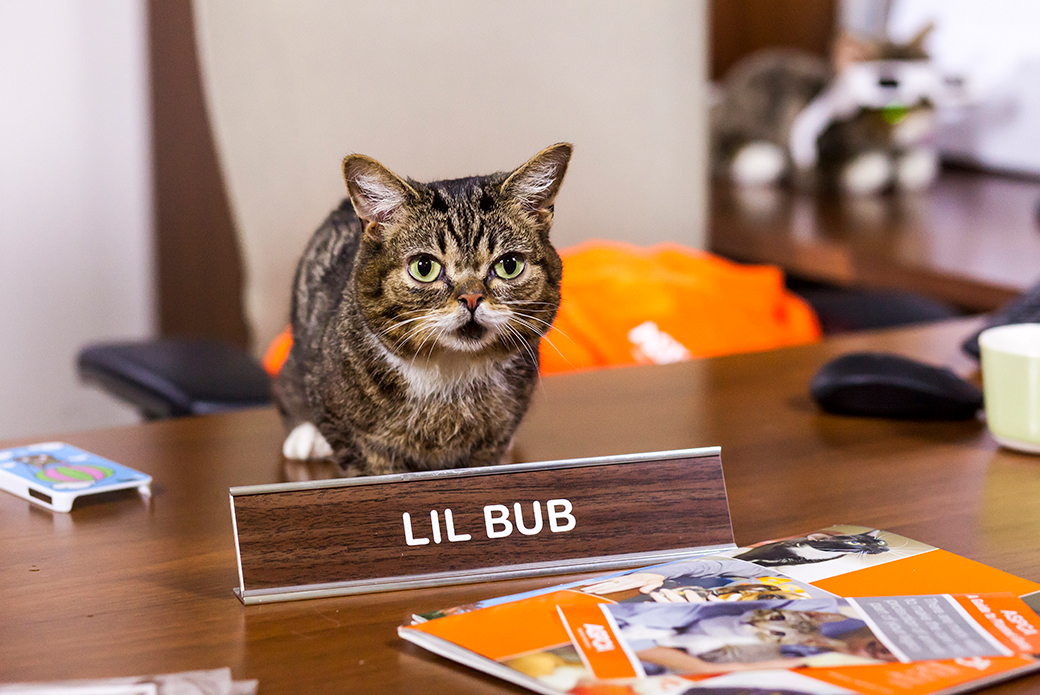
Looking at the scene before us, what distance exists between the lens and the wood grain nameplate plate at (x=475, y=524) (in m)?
0.64

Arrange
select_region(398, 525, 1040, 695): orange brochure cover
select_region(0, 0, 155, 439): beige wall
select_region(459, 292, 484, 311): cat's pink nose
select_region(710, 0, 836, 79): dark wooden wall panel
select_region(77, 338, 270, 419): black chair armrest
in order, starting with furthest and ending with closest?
select_region(710, 0, 836, 79): dark wooden wall panel, select_region(0, 0, 155, 439): beige wall, select_region(77, 338, 270, 419): black chair armrest, select_region(459, 292, 484, 311): cat's pink nose, select_region(398, 525, 1040, 695): orange brochure cover

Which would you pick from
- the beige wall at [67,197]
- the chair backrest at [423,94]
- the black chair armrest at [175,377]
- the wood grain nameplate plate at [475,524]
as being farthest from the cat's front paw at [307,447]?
the beige wall at [67,197]

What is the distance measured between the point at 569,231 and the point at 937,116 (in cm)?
162

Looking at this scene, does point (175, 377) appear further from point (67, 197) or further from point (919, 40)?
point (919, 40)

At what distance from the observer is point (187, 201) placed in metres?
2.42

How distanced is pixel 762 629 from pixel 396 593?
0.23 meters

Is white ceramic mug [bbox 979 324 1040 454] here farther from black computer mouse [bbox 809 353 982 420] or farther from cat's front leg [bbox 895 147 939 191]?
cat's front leg [bbox 895 147 939 191]

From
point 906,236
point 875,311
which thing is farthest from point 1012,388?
point 906,236

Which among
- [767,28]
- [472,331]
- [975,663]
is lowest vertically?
[975,663]

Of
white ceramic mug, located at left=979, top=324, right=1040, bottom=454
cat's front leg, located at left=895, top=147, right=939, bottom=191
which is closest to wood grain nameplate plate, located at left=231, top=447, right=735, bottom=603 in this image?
white ceramic mug, located at left=979, top=324, right=1040, bottom=454

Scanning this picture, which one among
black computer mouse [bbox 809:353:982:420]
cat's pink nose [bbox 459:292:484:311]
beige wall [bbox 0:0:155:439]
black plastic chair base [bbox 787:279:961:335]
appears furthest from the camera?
beige wall [bbox 0:0:155:439]

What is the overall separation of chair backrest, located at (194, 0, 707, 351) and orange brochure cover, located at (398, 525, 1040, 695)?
785 millimetres

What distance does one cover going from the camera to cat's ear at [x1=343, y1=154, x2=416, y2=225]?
2.09 feet

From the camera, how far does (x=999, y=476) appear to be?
871mm
